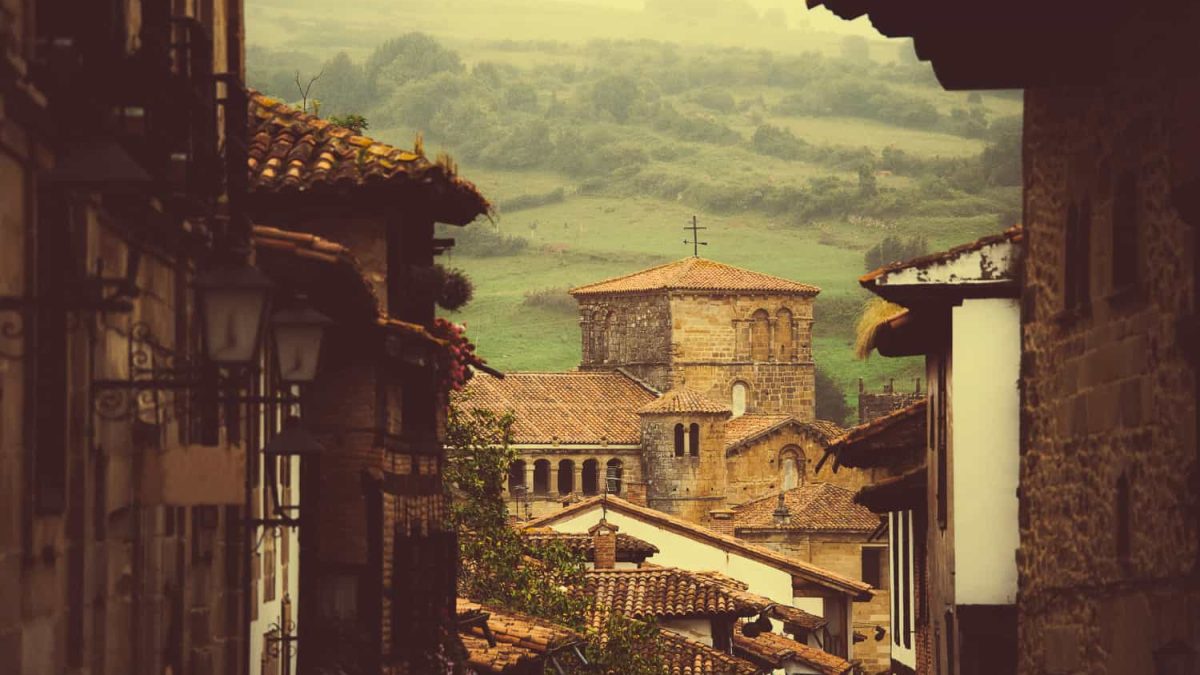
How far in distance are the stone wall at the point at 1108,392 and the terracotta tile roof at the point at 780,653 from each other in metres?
33.4

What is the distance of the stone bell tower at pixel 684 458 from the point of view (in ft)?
358

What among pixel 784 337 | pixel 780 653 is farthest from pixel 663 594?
pixel 784 337

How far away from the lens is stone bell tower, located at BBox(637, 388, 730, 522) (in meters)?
109

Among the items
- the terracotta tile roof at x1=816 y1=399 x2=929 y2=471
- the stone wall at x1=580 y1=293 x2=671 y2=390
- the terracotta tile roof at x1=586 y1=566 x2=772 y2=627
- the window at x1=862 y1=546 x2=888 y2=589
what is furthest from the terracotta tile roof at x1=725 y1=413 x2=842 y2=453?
the terracotta tile roof at x1=816 y1=399 x2=929 y2=471

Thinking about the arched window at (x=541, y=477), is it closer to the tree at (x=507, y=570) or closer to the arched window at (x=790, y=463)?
the arched window at (x=790, y=463)

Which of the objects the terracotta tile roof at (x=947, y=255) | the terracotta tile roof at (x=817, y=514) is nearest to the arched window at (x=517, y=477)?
the terracotta tile roof at (x=817, y=514)

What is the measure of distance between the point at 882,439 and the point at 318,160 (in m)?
8.70

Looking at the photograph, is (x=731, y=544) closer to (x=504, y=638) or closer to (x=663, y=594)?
(x=663, y=594)

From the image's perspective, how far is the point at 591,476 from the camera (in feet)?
363

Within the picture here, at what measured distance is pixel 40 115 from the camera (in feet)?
28.1

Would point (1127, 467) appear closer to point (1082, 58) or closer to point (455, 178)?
point (1082, 58)

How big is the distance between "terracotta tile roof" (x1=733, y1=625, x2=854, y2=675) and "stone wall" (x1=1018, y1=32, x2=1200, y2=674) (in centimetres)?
3341

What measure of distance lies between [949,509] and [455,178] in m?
5.39

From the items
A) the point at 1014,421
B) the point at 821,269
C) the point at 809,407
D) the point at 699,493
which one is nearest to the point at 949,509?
the point at 1014,421
